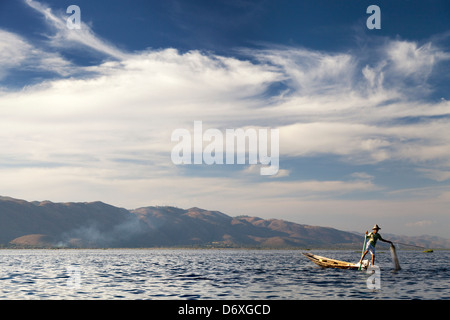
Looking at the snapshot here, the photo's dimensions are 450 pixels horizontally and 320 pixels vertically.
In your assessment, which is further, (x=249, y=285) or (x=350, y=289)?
(x=249, y=285)

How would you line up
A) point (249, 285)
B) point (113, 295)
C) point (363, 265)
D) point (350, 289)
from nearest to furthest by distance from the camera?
point (113, 295)
point (350, 289)
point (249, 285)
point (363, 265)
